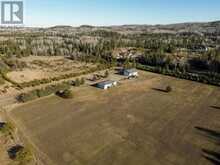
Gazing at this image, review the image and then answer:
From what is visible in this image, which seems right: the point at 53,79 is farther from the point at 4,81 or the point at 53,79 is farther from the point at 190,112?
the point at 190,112

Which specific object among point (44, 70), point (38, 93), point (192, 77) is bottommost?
point (38, 93)

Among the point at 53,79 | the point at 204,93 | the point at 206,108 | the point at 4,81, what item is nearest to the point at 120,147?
the point at 206,108

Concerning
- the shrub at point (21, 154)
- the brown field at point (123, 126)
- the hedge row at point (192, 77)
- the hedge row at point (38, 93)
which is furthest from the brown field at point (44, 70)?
the shrub at point (21, 154)

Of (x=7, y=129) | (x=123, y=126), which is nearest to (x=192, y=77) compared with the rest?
(x=123, y=126)

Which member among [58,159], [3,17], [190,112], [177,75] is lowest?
[58,159]

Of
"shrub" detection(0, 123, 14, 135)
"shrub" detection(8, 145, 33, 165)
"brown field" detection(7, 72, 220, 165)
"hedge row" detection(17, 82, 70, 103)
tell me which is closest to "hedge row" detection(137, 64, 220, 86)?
"brown field" detection(7, 72, 220, 165)

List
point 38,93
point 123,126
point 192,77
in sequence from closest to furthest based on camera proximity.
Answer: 1. point 123,126
2. point 38,93
3. point 192,77

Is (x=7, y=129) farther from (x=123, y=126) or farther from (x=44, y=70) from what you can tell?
(x=44, y=70)

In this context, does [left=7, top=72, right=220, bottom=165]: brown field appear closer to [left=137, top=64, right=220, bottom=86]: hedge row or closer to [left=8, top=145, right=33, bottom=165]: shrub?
[left=8, top=145, right=33, bottom=165]: shrub
